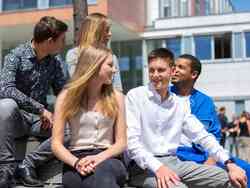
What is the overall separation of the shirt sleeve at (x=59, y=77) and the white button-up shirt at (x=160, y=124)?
3.30 ft

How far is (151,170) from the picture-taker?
10.9 feet

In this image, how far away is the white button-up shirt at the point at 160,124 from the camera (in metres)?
3.53

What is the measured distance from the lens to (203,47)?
2834 cm

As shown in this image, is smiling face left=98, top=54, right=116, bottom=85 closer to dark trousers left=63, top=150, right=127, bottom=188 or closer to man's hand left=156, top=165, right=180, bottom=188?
dark trousers left=63, top=150, right=127, bottom=188

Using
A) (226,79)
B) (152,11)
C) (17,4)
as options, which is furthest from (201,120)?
(152,11)

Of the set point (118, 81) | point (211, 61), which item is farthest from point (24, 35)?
point (118, 81)

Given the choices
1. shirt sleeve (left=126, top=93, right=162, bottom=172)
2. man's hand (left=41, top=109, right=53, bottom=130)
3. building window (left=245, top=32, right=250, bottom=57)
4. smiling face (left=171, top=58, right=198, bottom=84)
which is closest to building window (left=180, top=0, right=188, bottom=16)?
building window (left=245, top=32, right=250, bottom=57)

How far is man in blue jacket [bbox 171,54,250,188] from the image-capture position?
3.69m

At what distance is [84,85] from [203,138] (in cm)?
88

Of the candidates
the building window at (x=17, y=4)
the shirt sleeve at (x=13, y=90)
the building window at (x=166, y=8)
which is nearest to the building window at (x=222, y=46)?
the building window at (x=166, y=8)

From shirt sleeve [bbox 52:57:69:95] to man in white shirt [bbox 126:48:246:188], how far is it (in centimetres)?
101

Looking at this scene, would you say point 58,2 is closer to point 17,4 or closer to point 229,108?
point 17,4

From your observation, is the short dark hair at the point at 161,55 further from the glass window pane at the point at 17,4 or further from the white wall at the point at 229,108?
the glass window pane at the point at 17,4

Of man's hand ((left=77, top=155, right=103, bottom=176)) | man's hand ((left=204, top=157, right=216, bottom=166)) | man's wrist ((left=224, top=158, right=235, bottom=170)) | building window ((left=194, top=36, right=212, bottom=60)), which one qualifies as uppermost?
man's hand ((left=77, top=155, right=103, bottom=176))
